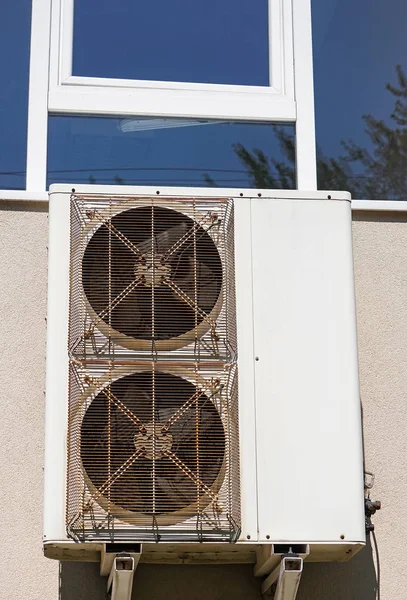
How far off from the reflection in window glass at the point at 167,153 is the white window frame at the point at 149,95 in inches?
1.4

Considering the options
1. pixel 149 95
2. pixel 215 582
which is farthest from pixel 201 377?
pixel 149 95

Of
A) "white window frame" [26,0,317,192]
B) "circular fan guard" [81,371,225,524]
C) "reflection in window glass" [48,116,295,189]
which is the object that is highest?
"white window frame" [26,0,317,192]

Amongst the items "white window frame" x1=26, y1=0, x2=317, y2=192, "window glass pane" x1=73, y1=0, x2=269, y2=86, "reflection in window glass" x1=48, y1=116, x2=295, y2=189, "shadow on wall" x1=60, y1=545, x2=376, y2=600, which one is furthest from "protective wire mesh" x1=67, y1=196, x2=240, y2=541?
"window glass pane" x1=73, y1=0, x2=269, y2=86

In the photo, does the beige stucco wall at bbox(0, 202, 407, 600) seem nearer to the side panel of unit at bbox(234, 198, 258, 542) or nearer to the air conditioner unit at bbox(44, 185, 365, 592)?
the air conditioner unit at bbox(44, 185, 365, 592)

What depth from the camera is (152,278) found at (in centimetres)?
363

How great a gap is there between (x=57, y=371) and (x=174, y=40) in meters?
1.55

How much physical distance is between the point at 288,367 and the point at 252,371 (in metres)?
0.11

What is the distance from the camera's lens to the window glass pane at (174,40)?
14.8ft

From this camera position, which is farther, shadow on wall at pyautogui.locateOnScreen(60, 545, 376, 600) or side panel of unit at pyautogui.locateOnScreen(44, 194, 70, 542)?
shadow on wall at pyautogui.locateOnScreen(60, 545, 376, 600)

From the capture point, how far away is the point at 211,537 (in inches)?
136

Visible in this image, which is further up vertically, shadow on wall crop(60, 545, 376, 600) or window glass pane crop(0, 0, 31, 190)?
window glass pane crop(0, 0, 31, 190)

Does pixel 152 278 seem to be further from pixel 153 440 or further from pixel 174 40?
pixel 174 40

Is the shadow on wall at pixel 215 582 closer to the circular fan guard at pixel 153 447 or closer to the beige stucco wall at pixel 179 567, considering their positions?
the beige stucco wall at pixel 179 567

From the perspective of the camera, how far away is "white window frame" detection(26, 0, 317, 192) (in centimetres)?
439
